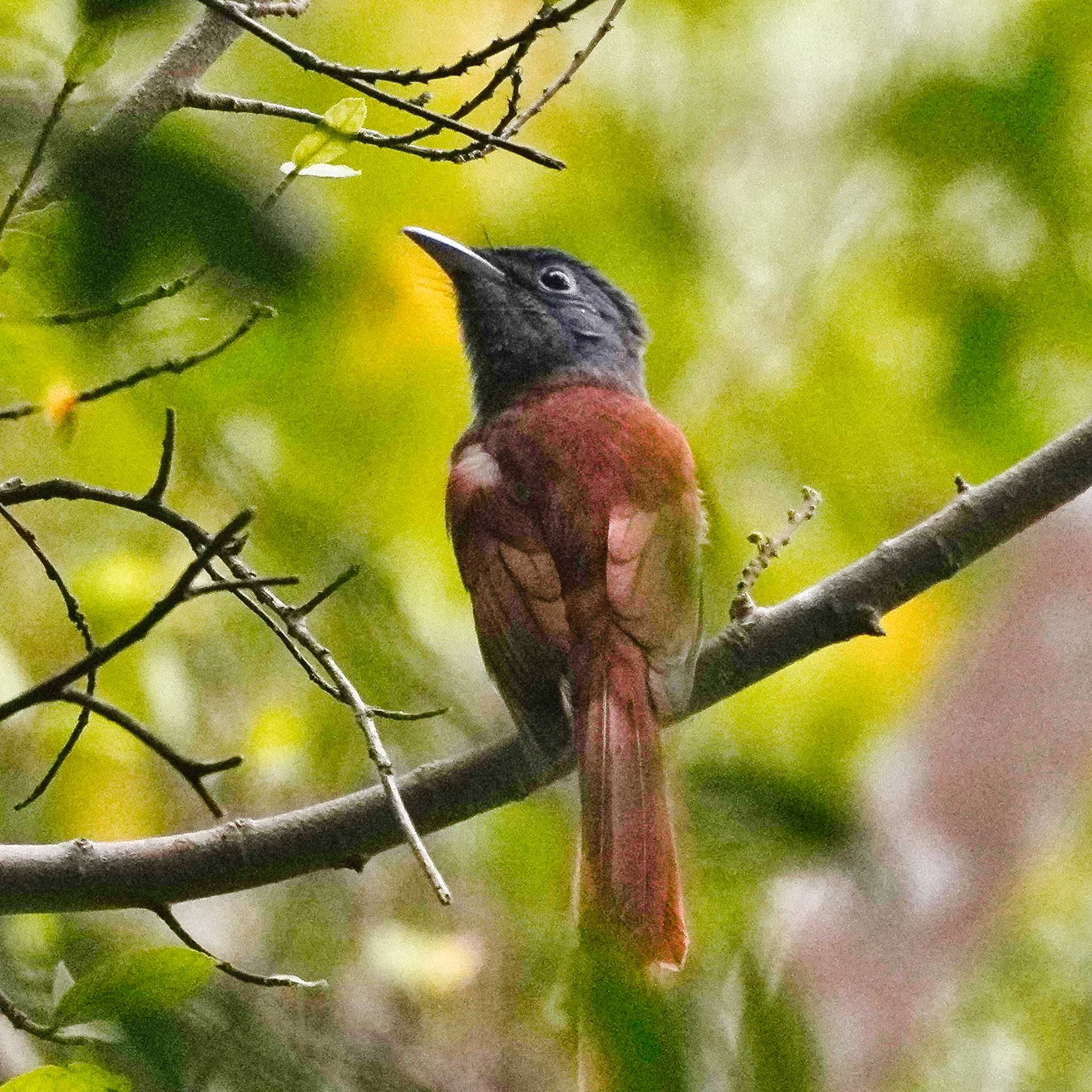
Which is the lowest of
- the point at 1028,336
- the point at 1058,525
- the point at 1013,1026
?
the point at 1013,1026

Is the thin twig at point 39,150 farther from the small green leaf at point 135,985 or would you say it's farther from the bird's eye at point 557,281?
the bird's eye at point 557,281

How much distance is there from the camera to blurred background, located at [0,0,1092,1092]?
3.15 meters

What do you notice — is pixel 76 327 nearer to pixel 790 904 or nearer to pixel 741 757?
pixel 741 757

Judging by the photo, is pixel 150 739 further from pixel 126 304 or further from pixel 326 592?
pixel 126 304

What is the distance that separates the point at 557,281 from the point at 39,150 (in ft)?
10.6

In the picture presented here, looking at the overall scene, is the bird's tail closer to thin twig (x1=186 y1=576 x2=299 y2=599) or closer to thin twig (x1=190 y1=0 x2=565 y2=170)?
thin twig (x1=186 y1=576 x2=299 y2=599)

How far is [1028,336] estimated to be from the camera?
Result: 3461mm

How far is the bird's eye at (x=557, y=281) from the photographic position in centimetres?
423

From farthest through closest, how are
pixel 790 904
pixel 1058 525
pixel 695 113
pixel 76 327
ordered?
pixel 1058 525 < pixel 695 113 < pixel 790 904 < pixel 76 327

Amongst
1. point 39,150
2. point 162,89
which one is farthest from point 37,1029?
point 162,89

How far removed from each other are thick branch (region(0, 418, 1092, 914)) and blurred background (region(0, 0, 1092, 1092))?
0.13 m

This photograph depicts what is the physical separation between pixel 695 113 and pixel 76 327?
9.90 feet

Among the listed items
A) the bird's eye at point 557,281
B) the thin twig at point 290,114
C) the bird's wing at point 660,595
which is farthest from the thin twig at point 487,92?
the bird's eye at point 557,281

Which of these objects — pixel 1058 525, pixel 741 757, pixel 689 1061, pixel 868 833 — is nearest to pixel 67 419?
pixel 741 757
